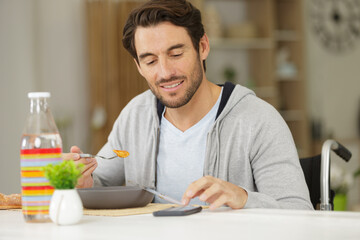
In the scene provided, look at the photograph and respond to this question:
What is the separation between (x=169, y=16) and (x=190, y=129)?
43cm

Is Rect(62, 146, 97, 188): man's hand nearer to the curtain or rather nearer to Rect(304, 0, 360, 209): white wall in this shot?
the curtain

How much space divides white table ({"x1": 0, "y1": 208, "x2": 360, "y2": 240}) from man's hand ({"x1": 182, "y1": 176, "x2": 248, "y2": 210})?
38mm

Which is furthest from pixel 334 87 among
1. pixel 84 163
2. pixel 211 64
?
pixel 84 163

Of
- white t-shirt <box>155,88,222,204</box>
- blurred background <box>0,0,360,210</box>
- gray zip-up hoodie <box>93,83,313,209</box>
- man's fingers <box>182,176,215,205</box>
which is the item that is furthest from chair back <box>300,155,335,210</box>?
blurred background <box>0,0,360,210</box>

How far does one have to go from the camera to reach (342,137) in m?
6.75

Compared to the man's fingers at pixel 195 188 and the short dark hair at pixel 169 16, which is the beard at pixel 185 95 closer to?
the short dark hair at pixel 169 16

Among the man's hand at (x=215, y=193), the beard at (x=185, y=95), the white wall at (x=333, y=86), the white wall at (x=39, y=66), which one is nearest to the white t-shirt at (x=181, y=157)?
the beard at (x=185, y=95)

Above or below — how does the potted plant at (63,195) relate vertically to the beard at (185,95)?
below

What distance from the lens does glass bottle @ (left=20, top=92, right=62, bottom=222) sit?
1.38 metres

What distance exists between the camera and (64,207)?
4.28 feet

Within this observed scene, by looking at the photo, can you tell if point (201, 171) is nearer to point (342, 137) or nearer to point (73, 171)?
point (73, 171)

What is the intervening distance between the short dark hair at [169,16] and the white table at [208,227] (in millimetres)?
781

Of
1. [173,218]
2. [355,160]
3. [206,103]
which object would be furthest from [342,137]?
[173,218]

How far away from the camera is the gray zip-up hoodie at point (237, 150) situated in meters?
1.78
